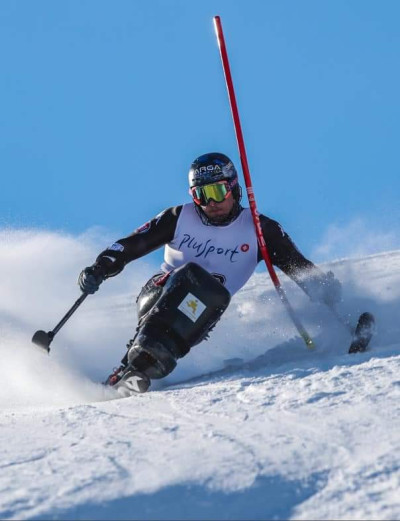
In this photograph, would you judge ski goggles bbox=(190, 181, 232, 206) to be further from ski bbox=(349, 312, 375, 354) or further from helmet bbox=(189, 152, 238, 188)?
ski bbox=(349, 312, 375, 354)

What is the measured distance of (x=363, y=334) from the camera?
16.7ft

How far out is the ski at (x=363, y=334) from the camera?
4.96 m

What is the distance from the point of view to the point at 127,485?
99.0 inches

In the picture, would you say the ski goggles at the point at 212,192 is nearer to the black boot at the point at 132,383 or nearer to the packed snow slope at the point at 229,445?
the packed snow slope at the point at 229,445

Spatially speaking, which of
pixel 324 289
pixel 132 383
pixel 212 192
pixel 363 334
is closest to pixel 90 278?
pixel 212 192

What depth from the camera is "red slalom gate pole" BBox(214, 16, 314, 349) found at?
5.79m

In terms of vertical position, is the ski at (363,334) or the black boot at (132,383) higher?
the ski at (363,334)

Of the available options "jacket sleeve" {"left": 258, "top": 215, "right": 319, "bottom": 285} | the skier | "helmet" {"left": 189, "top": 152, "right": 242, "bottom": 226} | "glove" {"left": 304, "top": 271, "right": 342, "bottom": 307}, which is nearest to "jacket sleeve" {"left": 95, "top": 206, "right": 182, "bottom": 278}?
the skier

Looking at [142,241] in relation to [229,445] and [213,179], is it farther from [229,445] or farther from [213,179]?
[229,445]

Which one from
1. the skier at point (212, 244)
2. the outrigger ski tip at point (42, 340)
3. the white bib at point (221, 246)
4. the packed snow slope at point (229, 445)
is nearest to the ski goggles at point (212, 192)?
the skier at point (212, 244)

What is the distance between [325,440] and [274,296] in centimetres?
497

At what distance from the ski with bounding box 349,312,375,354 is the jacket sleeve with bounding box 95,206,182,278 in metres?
1.65

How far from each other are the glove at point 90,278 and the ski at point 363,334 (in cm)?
183

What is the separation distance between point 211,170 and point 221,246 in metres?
0.58
